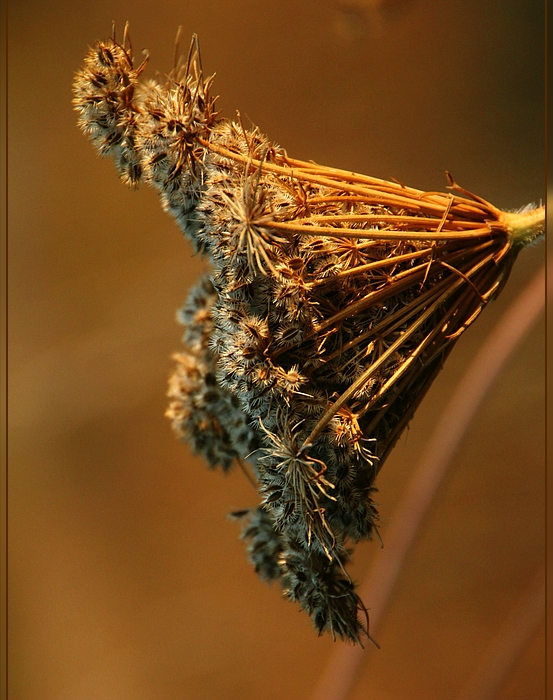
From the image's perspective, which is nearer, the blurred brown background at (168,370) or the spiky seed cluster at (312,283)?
the spiky seed cluster at (312,283)

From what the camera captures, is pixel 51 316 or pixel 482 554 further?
pixel 51 316

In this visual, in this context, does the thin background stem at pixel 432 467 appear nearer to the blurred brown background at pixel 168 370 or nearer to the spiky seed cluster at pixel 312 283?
the blurred brown background at pixel 168 370

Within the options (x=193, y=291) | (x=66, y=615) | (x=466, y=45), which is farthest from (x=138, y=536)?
(x=466, y=45)

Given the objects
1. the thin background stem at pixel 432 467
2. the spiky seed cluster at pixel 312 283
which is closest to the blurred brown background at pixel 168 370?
the thin background stem at pixel 432 467

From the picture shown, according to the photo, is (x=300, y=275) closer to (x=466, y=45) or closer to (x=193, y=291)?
(x=193, y=291)

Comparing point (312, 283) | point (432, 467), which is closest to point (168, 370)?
point (432, 467)

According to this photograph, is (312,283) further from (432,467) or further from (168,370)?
(168,370)
